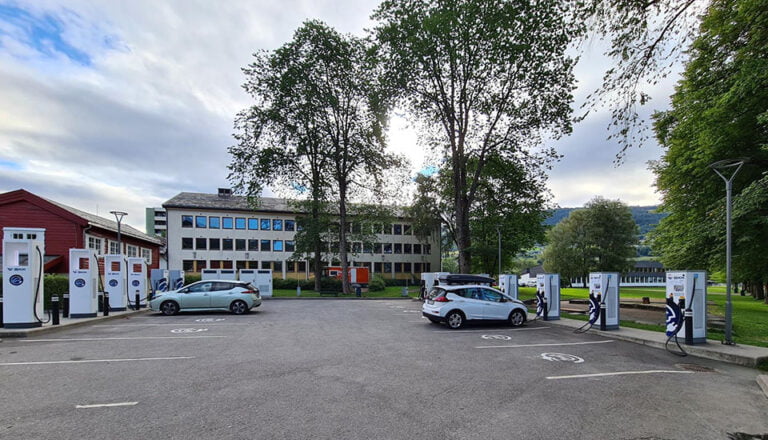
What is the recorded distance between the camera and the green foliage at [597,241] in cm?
5422

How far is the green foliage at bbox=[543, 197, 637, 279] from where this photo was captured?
54219 mm

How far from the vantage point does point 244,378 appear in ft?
21.0

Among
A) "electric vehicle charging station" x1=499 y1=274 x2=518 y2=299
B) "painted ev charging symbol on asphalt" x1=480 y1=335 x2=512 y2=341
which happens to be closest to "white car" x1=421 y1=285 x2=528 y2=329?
"painted ev charging symbol on asphalt" x1=480 y1=335 x2=512 y2=341

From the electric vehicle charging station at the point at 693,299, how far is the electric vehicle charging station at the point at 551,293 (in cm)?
525

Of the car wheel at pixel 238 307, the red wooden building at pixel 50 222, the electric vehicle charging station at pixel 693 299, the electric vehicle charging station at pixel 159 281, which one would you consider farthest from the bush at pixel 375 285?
the electric vehicle charging station at pixel 693 299

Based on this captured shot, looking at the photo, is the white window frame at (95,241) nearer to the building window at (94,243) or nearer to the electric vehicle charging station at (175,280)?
the building window at (94,243)

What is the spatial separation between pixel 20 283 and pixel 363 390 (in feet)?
40.7

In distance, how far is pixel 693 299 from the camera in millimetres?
9945

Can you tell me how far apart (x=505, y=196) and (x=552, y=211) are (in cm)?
410

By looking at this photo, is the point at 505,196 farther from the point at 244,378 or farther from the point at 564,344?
the point at 244,378

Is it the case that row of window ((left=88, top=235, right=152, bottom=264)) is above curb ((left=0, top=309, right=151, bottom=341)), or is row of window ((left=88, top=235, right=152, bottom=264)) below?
above

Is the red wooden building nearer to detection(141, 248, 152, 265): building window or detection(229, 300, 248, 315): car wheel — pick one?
detection(141, 248, 152, 265): building window

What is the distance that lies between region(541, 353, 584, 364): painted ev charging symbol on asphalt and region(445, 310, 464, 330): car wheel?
13.7ft

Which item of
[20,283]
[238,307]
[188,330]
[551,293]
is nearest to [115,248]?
[238,307]
